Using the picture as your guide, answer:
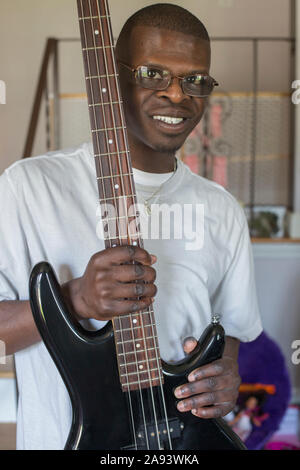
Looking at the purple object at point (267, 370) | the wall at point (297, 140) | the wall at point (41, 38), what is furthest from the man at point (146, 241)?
the wall at point (41, 38)

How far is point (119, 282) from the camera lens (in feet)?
1.67

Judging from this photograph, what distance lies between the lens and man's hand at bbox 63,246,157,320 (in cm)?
51

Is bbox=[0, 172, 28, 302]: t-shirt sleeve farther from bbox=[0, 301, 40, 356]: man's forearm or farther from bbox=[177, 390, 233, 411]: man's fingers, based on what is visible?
bbox=[177, 390, 233, 411]: man's fingers

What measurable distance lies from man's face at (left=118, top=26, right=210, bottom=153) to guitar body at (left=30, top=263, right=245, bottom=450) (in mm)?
208

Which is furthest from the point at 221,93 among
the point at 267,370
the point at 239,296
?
the point at 239,296

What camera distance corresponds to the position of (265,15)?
3.11 meters

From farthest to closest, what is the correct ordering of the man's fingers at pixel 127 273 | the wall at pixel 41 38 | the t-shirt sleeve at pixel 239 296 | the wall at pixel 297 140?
the wall at pixel 41 38
the wall at pixel 297 140
the t-shirt sleeve at pixel 239 296
the man's fingers at pixel 127 273

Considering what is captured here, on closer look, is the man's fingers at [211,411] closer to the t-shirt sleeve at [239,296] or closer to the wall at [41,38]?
the t-shirt sleeve at [239,296]

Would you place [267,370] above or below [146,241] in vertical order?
below

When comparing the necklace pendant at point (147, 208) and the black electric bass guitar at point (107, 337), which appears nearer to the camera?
the black electric bass guitar at point (107, 337)

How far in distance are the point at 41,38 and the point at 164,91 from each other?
110 inches

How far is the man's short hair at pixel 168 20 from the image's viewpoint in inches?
25.3

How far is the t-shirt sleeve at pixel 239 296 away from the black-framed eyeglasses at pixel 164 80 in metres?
0.22

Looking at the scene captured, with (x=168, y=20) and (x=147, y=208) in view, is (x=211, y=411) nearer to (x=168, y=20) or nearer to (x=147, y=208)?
(x=147, y=208)
